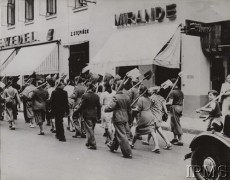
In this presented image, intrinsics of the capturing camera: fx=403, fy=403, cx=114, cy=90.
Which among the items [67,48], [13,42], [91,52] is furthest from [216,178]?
[13,42]

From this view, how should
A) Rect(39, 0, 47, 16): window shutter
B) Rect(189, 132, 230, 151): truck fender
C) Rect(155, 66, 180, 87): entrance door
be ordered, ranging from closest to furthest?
Rect(189, 132, 230, 151): truck fender → Rect(155, 66, 180, 87): entrance door → Rect(39, 0, 47, 16): window shutter

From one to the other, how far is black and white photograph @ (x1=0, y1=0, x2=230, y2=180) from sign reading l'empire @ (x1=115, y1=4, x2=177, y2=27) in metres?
0.04

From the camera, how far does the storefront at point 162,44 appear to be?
50.1ft

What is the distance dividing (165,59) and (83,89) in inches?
188

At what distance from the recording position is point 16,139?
427 inches

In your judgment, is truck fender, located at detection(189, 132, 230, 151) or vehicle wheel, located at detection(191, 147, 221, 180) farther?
vehicle wheel, located at detection(191, 147, 221, 180)

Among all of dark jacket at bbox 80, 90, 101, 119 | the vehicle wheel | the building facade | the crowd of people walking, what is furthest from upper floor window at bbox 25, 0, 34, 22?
the vehicle wheel

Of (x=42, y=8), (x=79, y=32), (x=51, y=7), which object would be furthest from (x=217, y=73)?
(x=42, y=8)

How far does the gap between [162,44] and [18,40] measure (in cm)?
1236

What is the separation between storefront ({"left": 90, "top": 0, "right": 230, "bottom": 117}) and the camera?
1527 centimetres

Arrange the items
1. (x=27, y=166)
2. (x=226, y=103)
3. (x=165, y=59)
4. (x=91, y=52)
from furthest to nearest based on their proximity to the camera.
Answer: (x=91, y=52), (x=165, y=59), (x=226, y=103), (x=27, y=166)

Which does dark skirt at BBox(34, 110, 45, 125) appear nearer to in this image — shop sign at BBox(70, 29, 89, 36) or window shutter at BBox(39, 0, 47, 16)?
shop sign at BBox(70, 29, 89, 36)

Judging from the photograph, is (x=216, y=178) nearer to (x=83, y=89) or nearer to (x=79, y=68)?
(x=83, y=89)

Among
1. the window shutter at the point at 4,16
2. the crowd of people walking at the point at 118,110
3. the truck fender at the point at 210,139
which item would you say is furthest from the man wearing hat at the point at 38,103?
the window shutter at the point at 4,16
